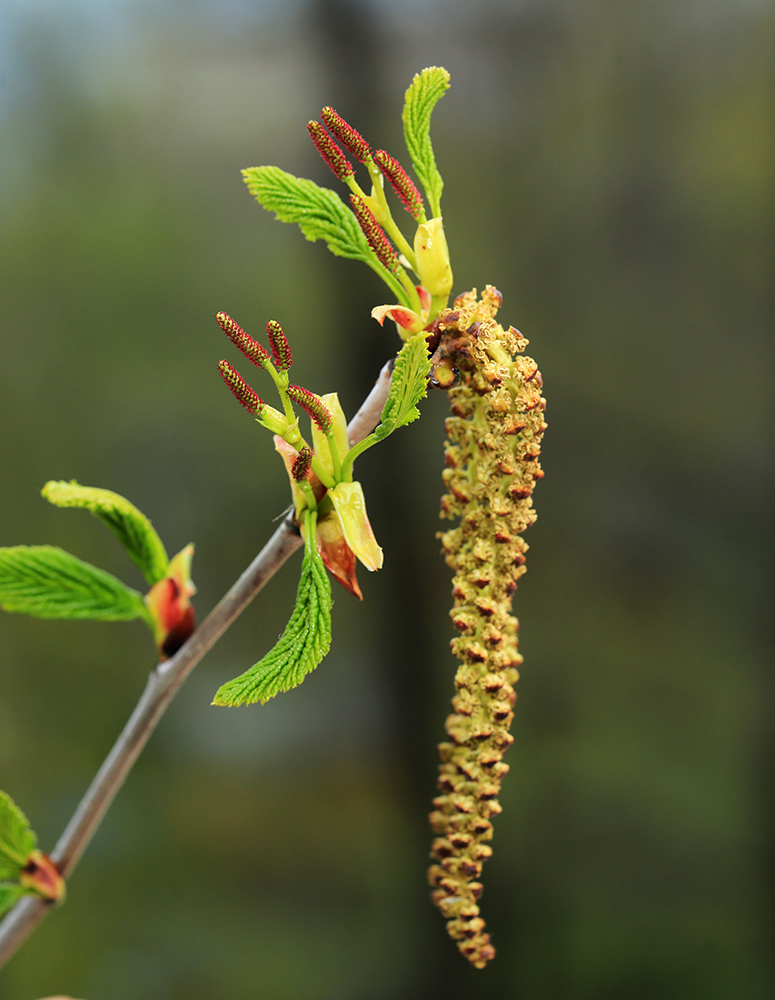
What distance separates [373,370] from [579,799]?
1.05 metres

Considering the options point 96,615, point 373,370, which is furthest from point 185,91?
point 96,615

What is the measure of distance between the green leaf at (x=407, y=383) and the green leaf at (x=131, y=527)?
0.40 feet

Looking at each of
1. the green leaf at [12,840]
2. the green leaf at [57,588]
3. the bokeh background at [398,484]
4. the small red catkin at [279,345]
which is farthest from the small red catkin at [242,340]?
the bokeh background at [398,484]

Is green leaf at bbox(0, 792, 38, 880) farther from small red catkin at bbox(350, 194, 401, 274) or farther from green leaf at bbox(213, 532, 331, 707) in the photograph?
small red catkin at bbox(350, 194, 401, 274)

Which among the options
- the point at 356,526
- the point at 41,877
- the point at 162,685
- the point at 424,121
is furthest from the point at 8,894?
the point at 424,121

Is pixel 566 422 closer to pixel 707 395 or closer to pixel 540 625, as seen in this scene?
pixel 707 395

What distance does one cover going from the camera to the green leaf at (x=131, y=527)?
0.30 metres

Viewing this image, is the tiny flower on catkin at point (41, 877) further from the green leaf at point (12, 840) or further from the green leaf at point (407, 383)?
the green leaf at point (407, 383)

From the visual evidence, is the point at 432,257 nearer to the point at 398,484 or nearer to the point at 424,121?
the point at 424,121

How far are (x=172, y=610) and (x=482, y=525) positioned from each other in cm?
15

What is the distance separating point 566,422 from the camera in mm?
1556

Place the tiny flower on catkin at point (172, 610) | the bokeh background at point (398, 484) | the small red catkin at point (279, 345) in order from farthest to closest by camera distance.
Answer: the bokeh background at point (398, 484), the tiny flower on catkin at point (172, 610), the small red catkin at point (279, 345)

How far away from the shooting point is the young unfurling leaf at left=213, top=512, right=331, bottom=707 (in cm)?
23

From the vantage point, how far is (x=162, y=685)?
12.6 inches
